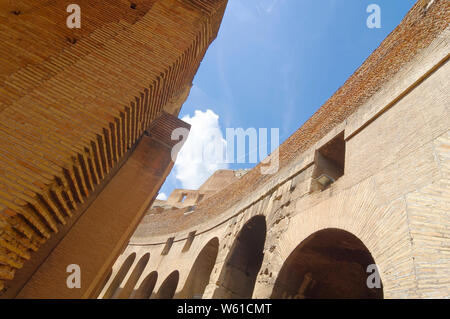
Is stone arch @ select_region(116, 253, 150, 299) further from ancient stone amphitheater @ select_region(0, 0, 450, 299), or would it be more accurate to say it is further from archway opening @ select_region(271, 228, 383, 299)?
archway opening @ select_region(271, 228, 383, 299)

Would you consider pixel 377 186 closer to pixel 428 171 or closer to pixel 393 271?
pixel 428 171

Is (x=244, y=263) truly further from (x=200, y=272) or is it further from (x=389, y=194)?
(x=389, y=194)

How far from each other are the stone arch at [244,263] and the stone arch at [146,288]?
668 centimetres

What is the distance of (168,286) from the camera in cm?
1114

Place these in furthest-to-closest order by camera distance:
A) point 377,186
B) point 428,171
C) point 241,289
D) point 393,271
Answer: point 241,289 → point 377,186 → point 428,171 → point 393,271

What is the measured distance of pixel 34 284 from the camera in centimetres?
389

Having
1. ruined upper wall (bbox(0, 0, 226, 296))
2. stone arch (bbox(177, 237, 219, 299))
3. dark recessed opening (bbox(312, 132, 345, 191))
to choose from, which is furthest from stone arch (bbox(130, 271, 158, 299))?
ruined upper wall (bbox(0, 0, 226, 296))

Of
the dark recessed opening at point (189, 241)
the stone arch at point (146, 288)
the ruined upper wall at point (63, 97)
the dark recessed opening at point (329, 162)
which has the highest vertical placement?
the dark recessed opening at point (189, 241)

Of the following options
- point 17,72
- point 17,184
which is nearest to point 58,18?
point 17,72

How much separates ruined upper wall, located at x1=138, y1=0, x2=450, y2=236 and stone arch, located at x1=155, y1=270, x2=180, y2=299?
203 inches

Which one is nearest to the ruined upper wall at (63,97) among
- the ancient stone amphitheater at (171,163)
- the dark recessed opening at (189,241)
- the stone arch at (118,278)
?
the ancient stone amphitheater at (171,163)

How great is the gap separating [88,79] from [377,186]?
3.51 m

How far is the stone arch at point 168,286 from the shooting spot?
10797mm

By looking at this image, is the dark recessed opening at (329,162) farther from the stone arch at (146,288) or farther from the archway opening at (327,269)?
the stone arch at (146,288)
